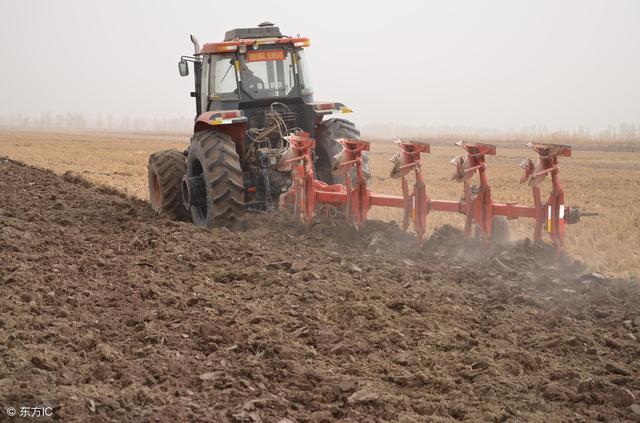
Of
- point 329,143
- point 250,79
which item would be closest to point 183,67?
point 250,79

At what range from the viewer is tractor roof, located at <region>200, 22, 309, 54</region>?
1011cm

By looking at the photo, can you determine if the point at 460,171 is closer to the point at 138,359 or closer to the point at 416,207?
the point at 416,207

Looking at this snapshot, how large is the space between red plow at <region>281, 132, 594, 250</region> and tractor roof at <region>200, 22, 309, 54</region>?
4.54ft

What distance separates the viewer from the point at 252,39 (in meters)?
10.4

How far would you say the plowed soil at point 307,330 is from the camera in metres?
4.41

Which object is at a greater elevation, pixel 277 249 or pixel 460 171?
pixel 460 171

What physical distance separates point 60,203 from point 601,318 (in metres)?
7.61

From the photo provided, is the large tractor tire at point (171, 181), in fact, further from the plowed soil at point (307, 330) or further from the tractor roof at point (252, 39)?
the plowed soil at point (307, 330)

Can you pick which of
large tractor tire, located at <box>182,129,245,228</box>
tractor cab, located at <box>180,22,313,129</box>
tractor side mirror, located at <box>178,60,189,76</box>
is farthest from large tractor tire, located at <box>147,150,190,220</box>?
tractor side mirror, located at <box>178,60,189,76</box>

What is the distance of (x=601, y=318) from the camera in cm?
624

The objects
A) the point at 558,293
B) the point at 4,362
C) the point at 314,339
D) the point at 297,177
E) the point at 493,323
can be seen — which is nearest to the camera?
the point at 4,362

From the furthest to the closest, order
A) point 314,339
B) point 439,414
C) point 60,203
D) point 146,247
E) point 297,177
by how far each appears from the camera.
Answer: point 60,203
point 297,177
point 146,247
point 314,339
point 439,414

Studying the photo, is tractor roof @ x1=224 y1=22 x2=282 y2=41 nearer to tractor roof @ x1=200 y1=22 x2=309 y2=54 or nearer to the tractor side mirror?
tractor roof @ x1=200 y1=22 x2=309 y2=54

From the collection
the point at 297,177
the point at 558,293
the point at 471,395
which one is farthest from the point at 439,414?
the point at 297,177
